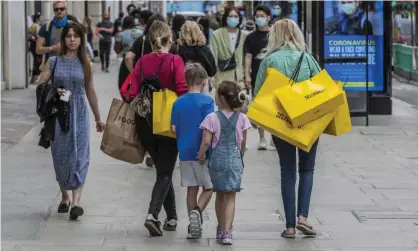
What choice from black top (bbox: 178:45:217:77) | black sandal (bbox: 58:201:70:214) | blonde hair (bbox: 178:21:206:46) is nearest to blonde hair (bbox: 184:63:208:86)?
black sandal (bbox: 58:201:70:214)

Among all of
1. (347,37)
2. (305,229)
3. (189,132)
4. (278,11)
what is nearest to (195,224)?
(189,132)

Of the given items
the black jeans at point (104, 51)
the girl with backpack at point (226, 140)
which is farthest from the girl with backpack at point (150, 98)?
the black jeans at point (104, 51)

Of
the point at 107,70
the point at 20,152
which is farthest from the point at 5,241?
the point at 107,70

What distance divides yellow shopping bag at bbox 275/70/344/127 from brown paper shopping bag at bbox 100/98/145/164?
1204 mm

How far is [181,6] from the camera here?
2670 inches

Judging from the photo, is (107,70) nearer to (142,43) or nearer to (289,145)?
(142,43)

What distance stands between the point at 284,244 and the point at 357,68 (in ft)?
30.6

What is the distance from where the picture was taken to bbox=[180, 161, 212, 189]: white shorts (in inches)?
313

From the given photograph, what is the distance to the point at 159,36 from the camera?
836 centimetres

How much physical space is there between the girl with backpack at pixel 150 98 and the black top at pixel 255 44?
4.90 m

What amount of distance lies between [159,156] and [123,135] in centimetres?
35

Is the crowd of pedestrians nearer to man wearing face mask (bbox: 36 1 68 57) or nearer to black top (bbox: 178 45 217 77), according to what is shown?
black top (bbox: 178 45 217 77)

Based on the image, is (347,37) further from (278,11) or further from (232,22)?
(278,11)

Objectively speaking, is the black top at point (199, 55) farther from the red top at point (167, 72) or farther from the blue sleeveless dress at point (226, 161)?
the blue sleeveless dress at point (226, 161)
